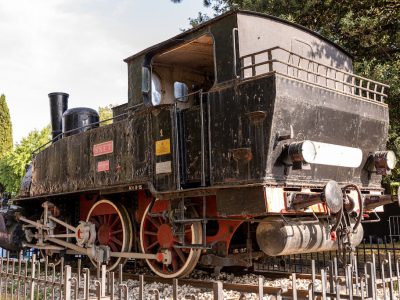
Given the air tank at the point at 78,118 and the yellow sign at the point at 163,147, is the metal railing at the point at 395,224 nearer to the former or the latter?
the air tank at the point at 78,118

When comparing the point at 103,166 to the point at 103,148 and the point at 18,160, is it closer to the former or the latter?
the point at 103,148

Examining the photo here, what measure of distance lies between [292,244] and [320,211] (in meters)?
0.67

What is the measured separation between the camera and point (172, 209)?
6.12 m

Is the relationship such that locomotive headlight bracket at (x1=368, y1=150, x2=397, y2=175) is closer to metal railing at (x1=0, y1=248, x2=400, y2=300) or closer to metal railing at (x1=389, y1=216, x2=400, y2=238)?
metal railing at (x1=0, y1=248, x2=400, y2=300)

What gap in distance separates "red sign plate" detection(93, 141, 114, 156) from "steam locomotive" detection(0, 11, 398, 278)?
0.03 metres

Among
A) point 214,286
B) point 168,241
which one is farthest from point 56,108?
point 214,286

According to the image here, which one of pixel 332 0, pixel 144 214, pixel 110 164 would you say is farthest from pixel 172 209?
pixel 332 0

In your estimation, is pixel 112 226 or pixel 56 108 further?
pixel 56 108

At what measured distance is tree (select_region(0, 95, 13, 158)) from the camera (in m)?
30.9

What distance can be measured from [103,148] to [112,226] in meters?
1.46

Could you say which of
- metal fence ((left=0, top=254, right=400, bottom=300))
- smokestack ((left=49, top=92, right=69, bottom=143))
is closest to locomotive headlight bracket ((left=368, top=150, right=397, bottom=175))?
metal fence ((left=0, top=254, right=400, bottom=300))

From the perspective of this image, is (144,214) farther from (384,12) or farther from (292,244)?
(384,12)

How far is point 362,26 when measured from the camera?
10.3 metres

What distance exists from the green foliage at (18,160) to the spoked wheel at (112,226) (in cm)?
1979
